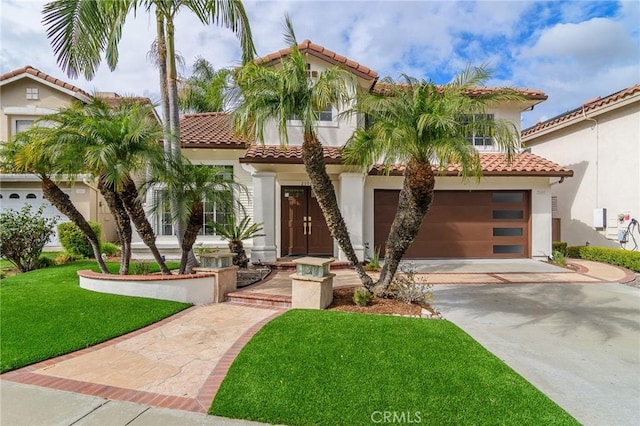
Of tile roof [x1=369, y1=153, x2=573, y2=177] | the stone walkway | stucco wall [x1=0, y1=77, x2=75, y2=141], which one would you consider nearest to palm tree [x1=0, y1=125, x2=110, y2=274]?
the stone walkway

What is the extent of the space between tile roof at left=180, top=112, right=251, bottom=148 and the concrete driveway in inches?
334

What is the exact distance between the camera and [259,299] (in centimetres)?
768

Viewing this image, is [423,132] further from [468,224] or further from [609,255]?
[609,255]

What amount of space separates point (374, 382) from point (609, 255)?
44.9 feet

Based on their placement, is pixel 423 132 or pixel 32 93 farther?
pixel 32 93

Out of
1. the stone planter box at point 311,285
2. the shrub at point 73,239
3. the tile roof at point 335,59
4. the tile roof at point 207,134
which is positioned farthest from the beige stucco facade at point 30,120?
the stone planter box at point 311,285

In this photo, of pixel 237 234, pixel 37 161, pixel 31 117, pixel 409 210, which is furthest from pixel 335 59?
pixel 31 117

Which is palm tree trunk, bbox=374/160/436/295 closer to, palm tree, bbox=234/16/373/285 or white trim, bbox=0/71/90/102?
palm tree, bbox=234/16/373/285

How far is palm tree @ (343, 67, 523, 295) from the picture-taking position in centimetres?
612

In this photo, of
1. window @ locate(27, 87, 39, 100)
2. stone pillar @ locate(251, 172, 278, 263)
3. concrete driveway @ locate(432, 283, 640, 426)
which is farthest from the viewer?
window @ locate(27, 87, 39, 100)

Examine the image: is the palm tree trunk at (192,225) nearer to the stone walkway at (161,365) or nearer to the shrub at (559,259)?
the stone walkway at (161,365)

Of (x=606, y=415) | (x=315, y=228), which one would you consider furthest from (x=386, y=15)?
(x=606, y=415)

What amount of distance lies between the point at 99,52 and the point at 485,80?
397 inches

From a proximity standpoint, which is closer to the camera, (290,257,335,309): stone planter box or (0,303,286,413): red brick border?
(0,303,286,413): red brick border
